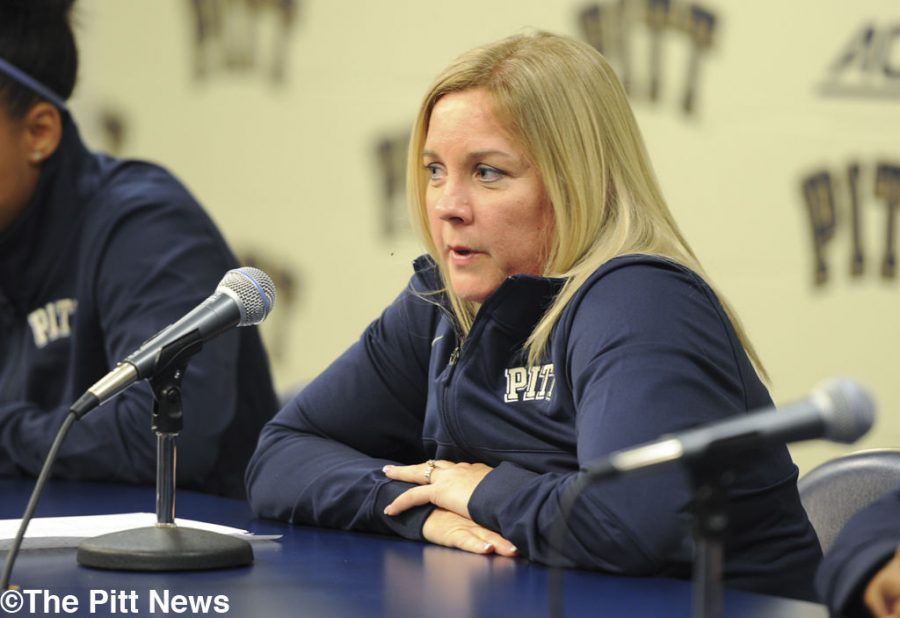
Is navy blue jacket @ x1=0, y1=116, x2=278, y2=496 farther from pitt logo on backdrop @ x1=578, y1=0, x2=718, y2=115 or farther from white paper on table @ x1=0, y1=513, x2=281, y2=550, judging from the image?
pitt logo on backdrop @ x1=578, y1=0, x2=718, y2=115

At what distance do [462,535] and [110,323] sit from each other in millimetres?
1069

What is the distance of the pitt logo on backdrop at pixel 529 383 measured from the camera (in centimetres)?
173

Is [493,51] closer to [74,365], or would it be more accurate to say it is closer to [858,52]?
[74,365]

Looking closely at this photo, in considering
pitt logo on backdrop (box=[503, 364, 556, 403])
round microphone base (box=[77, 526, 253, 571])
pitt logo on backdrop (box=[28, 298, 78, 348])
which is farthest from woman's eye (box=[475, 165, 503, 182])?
pitt logo on backdrop (box=[28, 298, 78, 348])

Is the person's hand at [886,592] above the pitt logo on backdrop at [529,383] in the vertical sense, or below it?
below

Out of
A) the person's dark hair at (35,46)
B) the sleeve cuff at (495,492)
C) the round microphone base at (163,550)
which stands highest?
the person's dark hair at (35,46)

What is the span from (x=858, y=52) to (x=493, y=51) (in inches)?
67.3

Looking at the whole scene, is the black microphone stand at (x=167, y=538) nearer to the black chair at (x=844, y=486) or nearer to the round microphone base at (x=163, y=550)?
the round microphone base at (x=163, y=550)

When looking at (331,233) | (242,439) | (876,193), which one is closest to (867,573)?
(242,439)

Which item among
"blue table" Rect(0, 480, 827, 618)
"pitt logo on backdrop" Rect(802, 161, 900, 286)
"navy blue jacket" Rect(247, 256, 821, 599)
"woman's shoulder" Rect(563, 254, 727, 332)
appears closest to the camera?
"blue table" Rect(0, 480, 827, 618)

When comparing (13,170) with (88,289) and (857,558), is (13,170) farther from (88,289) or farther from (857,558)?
(857,558)

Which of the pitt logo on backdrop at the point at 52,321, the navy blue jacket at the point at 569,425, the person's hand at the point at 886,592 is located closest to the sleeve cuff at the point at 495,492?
the navy blue jacket at the point at 569,425

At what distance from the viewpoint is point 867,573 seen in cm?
115

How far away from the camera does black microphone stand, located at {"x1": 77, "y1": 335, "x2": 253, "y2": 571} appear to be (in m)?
1.35
